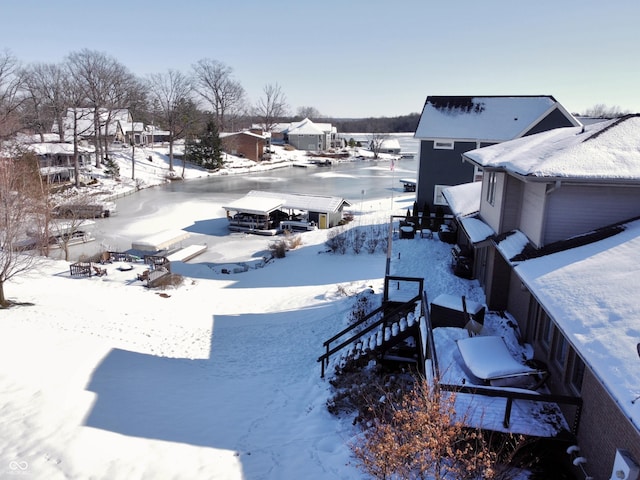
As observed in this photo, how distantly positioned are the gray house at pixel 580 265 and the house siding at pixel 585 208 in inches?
0.8

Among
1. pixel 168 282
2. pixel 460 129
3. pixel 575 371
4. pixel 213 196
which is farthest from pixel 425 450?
pixel 213 196

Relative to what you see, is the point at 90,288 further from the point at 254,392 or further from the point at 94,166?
the point at 94,166

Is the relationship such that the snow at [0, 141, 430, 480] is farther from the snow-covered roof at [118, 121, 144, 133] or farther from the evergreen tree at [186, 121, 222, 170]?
the snow-covered roof at [118, 121, 144, 133]

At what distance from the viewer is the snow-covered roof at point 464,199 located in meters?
15.7

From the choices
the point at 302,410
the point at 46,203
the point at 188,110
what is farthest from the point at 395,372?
the point at 188,110

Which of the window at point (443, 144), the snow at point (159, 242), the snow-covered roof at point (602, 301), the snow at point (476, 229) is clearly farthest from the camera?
the window at point (443, 144)

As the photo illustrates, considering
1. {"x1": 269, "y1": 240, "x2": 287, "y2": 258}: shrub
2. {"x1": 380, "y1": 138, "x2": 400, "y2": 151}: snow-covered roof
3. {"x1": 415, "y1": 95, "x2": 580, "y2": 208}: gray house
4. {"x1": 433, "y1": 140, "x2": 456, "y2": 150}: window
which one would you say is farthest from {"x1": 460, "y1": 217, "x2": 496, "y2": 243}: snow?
{"x1": 380, "y1": 138, "x2": 400, "y2": 151}: snow-covered roof

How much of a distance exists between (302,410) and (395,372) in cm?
268

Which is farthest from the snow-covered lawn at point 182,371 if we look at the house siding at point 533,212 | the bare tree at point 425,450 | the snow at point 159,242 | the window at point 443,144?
the window at point 443,144

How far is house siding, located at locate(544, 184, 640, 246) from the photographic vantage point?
8820 mm

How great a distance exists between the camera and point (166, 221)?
3766cm

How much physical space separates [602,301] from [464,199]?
12.0 metres

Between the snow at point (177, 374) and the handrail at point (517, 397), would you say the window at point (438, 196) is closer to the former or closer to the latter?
the snow at point (177, 374)

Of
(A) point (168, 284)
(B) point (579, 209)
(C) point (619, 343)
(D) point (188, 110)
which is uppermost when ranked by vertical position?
(D) point (188, 110)
